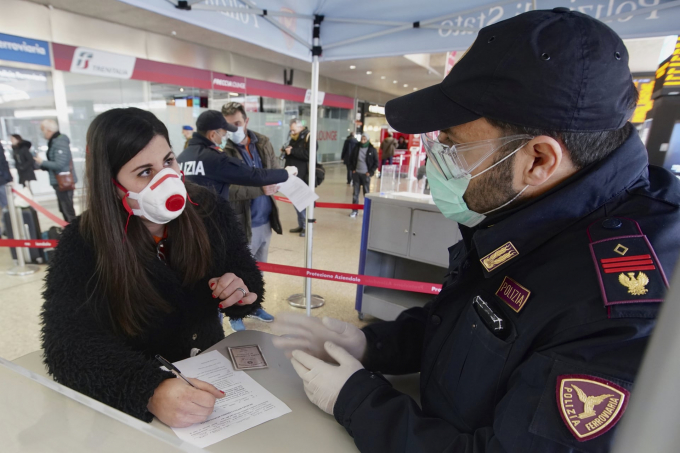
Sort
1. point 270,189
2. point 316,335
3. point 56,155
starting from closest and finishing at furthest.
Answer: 1. point 316,335
2. point 270,189
3. point 56,155

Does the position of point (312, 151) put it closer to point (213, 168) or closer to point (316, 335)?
point (213, 168)

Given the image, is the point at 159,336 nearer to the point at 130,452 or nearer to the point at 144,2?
the point at 130,452

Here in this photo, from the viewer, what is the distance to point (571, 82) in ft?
2.15

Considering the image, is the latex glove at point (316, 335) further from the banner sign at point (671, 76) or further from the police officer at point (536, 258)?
the banner sign at point (671, 76)

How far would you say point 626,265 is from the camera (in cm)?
57

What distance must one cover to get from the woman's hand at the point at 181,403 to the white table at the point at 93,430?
4 centimetres

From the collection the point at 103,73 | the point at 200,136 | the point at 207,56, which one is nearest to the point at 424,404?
the point at 200,136

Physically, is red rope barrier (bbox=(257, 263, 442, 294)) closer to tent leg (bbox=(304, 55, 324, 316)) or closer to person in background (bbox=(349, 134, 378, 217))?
tent leg (bbox=(304, 55, 324, 316))

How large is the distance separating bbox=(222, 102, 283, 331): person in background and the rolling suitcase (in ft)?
8.98

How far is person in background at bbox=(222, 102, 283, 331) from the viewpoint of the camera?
9.79 feet

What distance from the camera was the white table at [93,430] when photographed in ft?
1.49

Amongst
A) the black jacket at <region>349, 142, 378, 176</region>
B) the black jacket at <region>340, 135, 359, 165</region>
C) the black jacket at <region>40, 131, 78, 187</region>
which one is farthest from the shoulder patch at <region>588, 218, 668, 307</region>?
the black jacket at <region>340, 135, 359, 165</region>

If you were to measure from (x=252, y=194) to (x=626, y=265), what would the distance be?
8.81ft

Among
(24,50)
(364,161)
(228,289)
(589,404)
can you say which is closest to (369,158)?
(364,161)
